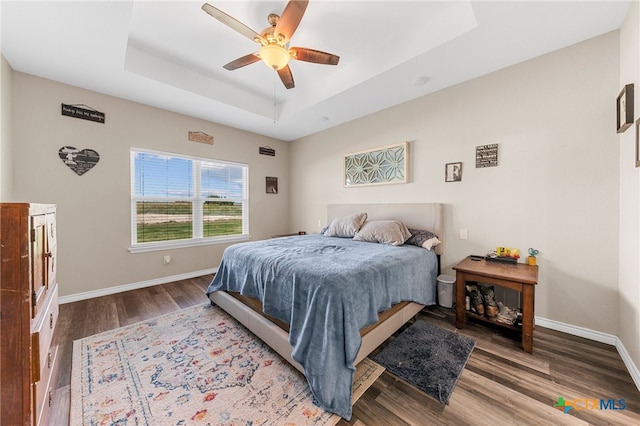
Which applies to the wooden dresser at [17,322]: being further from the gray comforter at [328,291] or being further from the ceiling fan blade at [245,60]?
the ceiling fan blade at [245,60]

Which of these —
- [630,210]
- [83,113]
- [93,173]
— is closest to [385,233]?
[630,210]

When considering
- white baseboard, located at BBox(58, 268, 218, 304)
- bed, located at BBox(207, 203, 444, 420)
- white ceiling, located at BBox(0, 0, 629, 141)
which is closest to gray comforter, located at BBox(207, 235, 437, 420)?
bed, located at BBox(207, 203, 444, 420)

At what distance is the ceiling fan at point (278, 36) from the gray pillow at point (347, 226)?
1983mm

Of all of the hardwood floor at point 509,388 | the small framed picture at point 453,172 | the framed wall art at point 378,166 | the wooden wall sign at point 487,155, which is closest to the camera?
the hardwood floor at point 509,388

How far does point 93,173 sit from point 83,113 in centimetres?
73

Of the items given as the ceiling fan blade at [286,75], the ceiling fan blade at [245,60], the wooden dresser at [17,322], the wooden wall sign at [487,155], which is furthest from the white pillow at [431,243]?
the wooden dresser at [17,322]

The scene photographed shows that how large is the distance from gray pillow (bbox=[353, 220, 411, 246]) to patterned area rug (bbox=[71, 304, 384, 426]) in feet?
4.56

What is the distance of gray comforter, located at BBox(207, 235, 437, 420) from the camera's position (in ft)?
4.51

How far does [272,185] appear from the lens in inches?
192

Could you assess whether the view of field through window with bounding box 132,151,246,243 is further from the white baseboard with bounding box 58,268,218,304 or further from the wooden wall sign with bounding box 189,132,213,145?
the white baseboard with bounding box 58,268,218,304

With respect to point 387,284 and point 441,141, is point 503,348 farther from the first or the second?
point 441,141

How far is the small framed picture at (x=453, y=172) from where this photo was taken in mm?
2723

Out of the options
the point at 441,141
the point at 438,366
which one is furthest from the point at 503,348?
the point at 441,141

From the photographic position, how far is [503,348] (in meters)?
1.90
